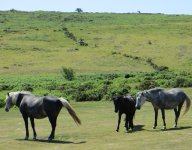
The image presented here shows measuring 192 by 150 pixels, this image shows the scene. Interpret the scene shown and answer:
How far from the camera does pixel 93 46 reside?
93312 mm

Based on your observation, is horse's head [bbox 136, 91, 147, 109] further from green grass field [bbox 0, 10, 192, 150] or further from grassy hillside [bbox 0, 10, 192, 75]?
grassy hillside [bbox 0, 10, 192, 75]

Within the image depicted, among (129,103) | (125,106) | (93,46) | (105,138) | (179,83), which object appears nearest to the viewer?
(105,138)

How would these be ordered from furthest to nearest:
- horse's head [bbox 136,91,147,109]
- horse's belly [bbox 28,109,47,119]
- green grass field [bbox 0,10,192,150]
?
horse's head [bbox 136,91,147,109]
horse's belly [bbox 28,109,47,119]
green grass field [bbox 0,10,192,150]

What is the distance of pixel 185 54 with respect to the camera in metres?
77.4

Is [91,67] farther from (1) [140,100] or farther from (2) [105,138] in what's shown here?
(2) [105,138]

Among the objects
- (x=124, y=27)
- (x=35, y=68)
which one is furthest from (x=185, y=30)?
(x=35, y=68)

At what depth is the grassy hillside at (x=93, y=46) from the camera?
71.8 meters

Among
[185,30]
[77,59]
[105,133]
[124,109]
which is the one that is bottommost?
[105,133]

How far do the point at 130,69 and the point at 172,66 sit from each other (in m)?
10.7

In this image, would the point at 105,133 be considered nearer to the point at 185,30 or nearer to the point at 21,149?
the point at 21,149

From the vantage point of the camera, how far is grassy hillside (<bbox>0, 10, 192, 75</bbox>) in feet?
236

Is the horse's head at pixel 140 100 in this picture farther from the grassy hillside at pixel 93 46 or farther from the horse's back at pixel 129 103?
the grassy hillside at pixel 93 46

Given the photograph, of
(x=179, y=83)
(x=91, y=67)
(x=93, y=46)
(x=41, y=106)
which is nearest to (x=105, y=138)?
(x=41, y=106)

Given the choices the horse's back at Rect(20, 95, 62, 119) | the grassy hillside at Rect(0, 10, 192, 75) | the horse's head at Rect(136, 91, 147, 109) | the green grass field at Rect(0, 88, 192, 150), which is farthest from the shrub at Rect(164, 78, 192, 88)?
the horse's back at Rect(20, 95, 62, 119)
